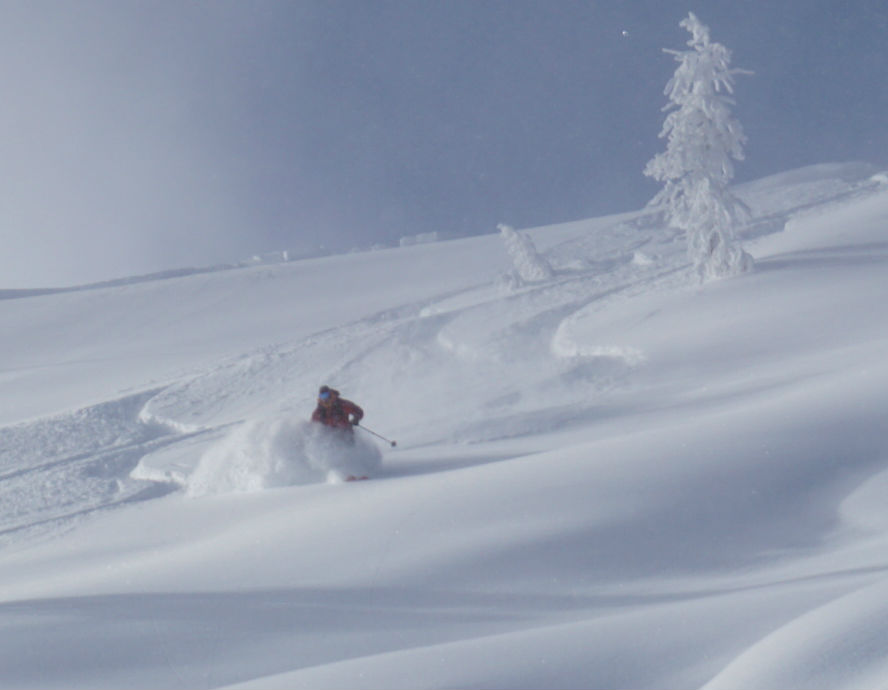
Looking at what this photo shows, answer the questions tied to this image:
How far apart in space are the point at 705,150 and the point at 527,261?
676 centimetres

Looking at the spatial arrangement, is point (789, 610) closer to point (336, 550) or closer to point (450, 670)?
point (450, 670)

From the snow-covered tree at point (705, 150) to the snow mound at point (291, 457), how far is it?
47.3 ft

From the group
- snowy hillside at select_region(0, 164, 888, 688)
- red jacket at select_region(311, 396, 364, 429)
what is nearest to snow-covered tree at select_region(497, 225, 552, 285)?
snowy hillside at select_region(0, 164, 888, 688)

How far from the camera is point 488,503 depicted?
714 cm

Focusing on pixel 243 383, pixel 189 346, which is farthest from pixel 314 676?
pixel 189 346

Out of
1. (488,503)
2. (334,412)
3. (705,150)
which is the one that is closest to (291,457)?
(334,412)

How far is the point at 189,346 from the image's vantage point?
25.5 m

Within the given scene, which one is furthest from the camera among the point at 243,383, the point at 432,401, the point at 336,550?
the point at 243,383

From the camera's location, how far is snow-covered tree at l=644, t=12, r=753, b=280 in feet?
73.1

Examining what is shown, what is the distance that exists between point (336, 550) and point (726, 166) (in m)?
18.2

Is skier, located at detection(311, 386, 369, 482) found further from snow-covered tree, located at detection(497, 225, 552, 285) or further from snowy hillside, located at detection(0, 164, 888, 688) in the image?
snow-covered tree, located at detection(497, 225, 552, 285)

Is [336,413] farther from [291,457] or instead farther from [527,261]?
[527,261]

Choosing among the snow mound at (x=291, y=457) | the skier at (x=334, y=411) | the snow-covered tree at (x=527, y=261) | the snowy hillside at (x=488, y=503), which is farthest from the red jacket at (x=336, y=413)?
the snow-covered tree at (x=527, y=261)

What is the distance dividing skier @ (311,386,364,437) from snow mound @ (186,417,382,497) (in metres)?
0.14
